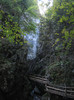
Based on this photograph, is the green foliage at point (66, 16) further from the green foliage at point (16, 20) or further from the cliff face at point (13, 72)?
the cliff face at point (13, 72)

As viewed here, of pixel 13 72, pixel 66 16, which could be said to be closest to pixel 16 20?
pixel 66 16

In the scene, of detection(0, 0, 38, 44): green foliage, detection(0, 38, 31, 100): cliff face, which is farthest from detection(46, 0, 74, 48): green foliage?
detection(0, 38, 31, 100): cliff face

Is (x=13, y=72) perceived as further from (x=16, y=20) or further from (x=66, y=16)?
(x=66, y=16)

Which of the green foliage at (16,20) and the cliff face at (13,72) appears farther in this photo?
the cliff face at (13,72)

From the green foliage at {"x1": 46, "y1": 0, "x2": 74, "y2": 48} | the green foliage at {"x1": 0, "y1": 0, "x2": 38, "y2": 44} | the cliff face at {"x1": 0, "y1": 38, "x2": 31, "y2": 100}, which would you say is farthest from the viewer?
the cliff face at {"x1": 0, "y1": 38, "x2": 31, "y2": 100}

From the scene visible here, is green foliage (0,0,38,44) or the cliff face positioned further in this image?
the cliff face

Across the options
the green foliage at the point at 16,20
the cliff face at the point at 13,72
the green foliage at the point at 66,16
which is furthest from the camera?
the cliff face at the point at 13,72

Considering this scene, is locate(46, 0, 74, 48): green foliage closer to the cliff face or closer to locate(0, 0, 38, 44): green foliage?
locate(0, 0, 38, 44): green foliage

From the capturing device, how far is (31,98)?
32.9 feet

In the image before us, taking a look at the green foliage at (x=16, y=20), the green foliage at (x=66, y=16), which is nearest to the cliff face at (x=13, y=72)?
the green foliage at (x=16, y=20)

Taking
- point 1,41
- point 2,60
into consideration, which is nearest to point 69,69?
Answer: point 2,60

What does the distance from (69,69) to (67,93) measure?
7.18 ft

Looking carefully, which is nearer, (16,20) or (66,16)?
(66,16)

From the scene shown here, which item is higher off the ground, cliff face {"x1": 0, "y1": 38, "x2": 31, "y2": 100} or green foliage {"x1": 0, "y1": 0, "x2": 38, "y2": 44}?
green foliage {"x1": 0, "y1": 0, "x2": 38, "y2": 44}
